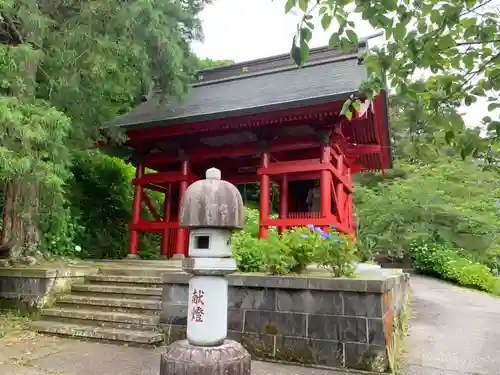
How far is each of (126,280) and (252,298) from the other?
2.42 meters

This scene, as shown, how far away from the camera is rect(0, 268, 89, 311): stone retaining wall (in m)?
5.61

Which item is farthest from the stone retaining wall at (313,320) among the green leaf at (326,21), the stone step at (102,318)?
the green leaf at (326,21)

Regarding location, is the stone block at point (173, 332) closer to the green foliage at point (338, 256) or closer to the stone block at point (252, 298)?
the stone block at point (252, 298)

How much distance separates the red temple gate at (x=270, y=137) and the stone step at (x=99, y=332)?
3.45 metres

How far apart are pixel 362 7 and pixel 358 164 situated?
399 inches

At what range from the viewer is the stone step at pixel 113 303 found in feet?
17.0

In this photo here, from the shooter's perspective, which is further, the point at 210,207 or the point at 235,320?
the point at 235,320

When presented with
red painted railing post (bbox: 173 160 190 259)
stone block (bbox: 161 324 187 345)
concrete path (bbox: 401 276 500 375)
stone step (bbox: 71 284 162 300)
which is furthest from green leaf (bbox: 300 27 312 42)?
red painted railing post (bbox: 173 160 190 259)

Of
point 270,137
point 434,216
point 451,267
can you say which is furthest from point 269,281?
point 434,216

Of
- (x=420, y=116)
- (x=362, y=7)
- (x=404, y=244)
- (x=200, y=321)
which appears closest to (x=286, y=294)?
(x=200, y=321)

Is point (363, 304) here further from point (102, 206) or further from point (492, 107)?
point (102, 206)

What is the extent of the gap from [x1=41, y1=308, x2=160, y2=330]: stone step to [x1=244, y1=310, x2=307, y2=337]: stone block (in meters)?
1.25

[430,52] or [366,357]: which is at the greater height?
[430,52]

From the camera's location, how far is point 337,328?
394 centimetres
